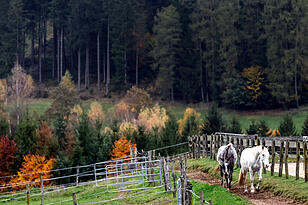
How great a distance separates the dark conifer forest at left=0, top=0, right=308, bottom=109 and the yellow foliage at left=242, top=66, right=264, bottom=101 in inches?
6.6

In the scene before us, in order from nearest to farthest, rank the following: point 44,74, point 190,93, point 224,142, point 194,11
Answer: point 224,142 < point 190,93 < point 194,11 < point 44,74

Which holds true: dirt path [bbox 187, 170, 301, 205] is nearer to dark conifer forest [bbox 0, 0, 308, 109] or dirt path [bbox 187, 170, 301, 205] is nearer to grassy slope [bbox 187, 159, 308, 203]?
grassy slope [bbox 187, 159, 308, 203]

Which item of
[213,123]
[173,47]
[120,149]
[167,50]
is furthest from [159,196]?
[173,47]

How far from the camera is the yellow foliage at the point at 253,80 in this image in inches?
3179

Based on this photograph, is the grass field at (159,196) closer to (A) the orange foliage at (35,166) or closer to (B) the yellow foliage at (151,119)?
(A) the orange foliage at (35,166)

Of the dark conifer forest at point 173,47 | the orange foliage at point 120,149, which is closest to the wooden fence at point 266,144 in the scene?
the orange foliage at point 120,149

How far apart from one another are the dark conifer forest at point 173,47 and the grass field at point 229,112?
2161 mm

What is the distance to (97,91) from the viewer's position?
93062 millimetres

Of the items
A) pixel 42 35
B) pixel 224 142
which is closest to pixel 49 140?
pixel 224 142

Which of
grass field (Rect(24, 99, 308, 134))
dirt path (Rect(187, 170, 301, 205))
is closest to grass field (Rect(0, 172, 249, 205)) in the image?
dirt path (Rect(187, 170, 301, 205))

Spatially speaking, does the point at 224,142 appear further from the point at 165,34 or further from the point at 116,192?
the point at 165,34

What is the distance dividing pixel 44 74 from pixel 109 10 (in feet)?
65.5

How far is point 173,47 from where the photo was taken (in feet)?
299

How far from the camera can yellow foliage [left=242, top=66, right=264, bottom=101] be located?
265 ft
